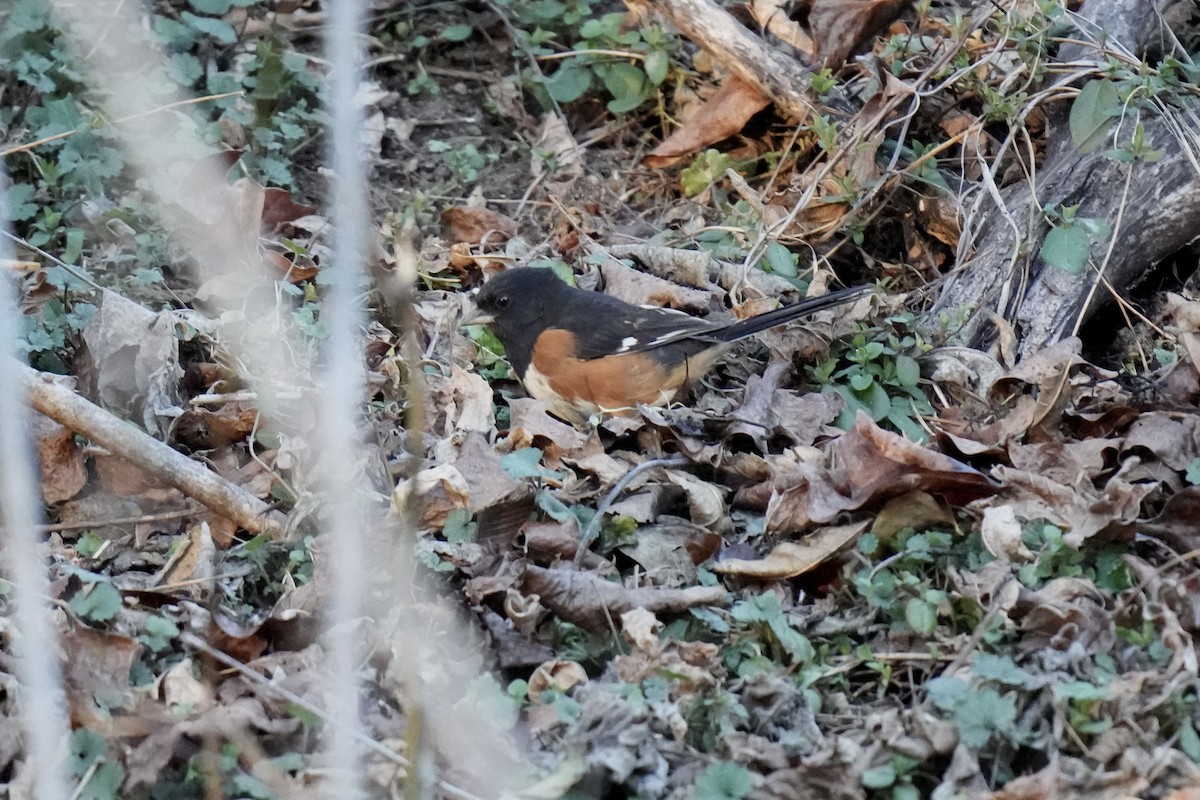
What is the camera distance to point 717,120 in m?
4.82

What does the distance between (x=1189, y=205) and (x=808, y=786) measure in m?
2.40

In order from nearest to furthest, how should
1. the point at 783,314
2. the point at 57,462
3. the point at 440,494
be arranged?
the point at 440,494 → the point at 57,462 → the point at 783,314

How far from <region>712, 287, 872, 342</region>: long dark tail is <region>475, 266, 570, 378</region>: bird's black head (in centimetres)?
60

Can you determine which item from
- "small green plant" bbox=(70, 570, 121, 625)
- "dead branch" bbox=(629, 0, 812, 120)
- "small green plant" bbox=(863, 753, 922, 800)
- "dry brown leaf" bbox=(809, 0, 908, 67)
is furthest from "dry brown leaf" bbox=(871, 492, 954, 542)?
"dry brown leaf" bbox=(809, 0, 908, 67)

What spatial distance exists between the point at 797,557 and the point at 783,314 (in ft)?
3.93

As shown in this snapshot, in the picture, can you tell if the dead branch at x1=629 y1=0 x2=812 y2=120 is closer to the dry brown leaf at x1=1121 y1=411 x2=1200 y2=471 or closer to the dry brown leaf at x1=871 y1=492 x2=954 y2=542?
the dry brown leaf at x1=1121 y1=411 x2=1200 y2=471

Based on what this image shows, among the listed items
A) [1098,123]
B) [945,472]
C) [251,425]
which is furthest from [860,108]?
[251,425]

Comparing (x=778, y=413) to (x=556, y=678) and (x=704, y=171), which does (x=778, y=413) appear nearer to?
(x=556, y=678)

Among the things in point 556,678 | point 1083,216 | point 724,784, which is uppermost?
point 1083,216

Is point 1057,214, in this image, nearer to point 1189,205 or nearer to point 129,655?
point 1189,205

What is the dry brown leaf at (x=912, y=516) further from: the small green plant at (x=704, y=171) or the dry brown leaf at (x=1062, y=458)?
the small green plant at (x=704, y=171)

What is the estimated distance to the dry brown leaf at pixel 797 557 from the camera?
2805mm

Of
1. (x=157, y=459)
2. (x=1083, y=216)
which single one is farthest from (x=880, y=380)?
(x=157, y=459)

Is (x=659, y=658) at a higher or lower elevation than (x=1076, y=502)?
lower
